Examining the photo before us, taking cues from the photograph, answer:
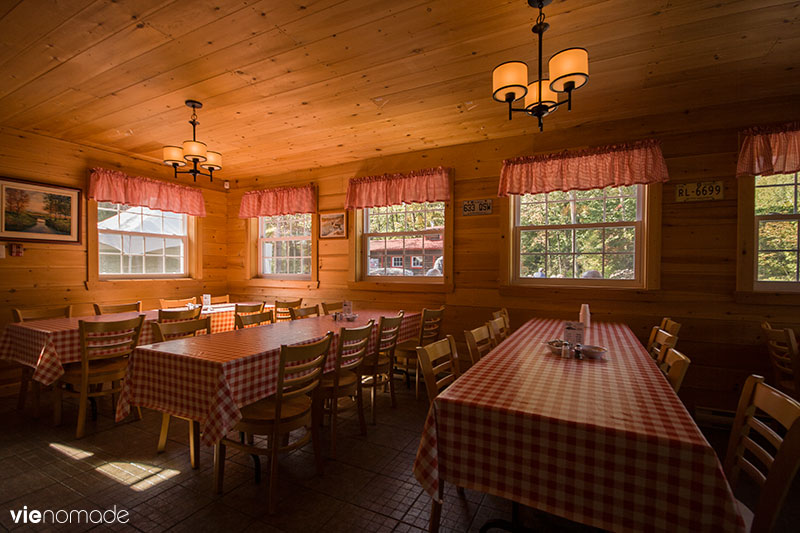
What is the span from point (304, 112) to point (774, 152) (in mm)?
3872

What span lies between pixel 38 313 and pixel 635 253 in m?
5.53

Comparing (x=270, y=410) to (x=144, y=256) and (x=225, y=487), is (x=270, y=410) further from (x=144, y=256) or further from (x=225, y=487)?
(x=144, y=256)

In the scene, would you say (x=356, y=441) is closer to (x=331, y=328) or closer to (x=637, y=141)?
(x=331, y=328)

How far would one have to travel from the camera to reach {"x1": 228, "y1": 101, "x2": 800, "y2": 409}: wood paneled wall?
3.12m

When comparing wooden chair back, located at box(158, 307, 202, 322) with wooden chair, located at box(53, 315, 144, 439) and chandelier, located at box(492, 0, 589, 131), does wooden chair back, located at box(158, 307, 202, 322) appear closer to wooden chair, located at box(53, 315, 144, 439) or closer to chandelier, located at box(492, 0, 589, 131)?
wooden chair, located at box(53, 315, 144, 439)

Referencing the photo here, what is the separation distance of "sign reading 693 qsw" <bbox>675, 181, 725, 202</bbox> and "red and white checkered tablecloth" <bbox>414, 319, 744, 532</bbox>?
96.3 inches

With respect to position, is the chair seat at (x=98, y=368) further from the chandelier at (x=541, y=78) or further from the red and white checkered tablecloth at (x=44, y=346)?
the chandelier at (x=541, y=78)

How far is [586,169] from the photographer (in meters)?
3.52

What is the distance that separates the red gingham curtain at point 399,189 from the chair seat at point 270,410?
8.94 feet

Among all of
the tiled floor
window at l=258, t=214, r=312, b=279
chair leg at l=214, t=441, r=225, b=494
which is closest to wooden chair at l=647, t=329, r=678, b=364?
the tiled floor

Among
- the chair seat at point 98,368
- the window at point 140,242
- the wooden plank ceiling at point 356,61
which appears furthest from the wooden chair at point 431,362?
the window at point 140,242

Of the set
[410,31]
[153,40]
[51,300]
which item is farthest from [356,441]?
[51,300]

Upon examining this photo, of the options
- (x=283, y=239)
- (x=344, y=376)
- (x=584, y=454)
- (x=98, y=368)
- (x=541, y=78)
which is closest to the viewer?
(x=584, y=454)

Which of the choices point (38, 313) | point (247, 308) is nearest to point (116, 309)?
point (38, 313)
